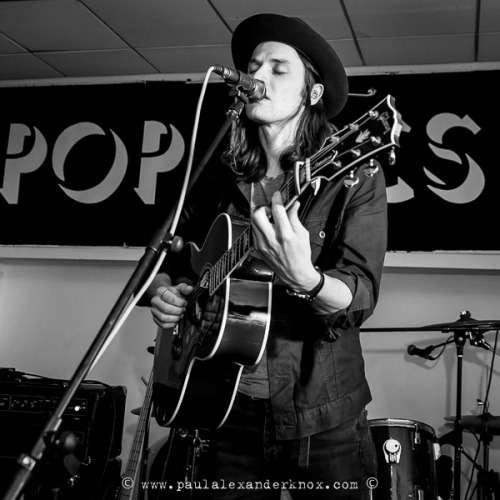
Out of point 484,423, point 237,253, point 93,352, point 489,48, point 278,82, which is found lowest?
point 484,423

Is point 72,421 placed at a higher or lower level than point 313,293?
lower

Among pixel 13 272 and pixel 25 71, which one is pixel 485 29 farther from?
pixel 13 272

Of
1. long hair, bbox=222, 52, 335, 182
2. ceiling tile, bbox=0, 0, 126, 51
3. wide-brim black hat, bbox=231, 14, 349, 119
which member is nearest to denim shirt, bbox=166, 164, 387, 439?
long hair, bbox=222, 52, 335, 182

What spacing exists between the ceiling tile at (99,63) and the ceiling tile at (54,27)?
0.09 m

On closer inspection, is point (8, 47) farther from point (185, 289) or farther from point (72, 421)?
point (185, 289)

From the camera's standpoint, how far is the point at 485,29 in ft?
13.5

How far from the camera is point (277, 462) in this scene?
1.60m

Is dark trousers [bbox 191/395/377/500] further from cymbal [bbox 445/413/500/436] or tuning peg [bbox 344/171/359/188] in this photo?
cymbal [bbox 445/413/500/436]

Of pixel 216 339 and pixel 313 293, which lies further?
pixel 216 339

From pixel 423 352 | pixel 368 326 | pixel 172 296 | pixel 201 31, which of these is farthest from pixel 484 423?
pixel 201 31

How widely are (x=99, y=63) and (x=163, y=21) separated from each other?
0.84m

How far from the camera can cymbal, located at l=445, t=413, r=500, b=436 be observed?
12.1ft

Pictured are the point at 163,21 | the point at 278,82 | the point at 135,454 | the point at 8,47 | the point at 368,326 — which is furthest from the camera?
the point at 8,47

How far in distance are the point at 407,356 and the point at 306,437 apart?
315 centimetres
